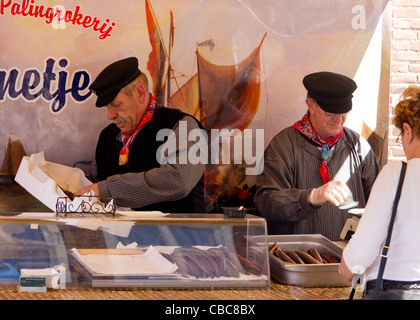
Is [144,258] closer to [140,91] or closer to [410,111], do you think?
[410,111]

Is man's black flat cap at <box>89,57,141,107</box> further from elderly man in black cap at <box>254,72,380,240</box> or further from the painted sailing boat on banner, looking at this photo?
elderly man in black cap at <box>254,72,380,240</box>

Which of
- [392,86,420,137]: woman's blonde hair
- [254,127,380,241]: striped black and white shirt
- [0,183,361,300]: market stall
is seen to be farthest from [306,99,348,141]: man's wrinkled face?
[392,86,420,137]: woman's blonde hair

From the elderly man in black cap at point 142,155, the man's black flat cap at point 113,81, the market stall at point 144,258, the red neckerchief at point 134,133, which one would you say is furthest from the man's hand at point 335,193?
the man's black flat cap at point 113,81

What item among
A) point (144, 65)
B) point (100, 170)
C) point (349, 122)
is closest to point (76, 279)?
point (100, 170)

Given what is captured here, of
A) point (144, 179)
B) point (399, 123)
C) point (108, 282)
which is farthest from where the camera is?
point (144, 179)

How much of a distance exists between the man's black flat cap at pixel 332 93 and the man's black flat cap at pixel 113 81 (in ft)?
3.93

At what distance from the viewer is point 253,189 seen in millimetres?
4410

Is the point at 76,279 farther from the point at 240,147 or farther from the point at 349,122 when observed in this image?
the point at 349,122

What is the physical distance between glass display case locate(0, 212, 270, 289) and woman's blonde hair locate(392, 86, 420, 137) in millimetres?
756

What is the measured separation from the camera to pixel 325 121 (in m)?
3.67

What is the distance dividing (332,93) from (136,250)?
6.13ft

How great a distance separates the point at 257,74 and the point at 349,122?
2.85ft

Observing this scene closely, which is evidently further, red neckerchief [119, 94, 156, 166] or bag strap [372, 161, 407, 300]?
red neckerchief [119, 94, 156, 166]

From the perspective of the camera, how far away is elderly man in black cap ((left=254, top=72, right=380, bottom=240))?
11.9 feet
